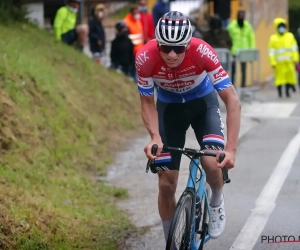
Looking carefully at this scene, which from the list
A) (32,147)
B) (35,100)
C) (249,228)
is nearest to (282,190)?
(249,228)

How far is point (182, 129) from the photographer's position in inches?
247

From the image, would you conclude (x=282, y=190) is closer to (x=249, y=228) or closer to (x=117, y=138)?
(x=249, y=228)

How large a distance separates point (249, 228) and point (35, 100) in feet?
14.6

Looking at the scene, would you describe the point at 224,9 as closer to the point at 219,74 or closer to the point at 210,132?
the point at 210,132

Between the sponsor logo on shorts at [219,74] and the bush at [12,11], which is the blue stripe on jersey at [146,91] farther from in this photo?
the bush at [12,11]

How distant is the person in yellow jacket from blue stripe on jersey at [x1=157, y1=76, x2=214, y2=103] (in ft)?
44.6

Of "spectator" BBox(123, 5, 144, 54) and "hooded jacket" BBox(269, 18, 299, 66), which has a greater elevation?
"spectator" BBox(123, 5, 144, 54)

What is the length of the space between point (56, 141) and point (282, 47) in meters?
11.1

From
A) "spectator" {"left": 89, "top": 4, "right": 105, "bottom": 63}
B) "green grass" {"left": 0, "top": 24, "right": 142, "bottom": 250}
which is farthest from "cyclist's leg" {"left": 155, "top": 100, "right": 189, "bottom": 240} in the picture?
"spectator" {"left": 89, "top": 4, "right": 105, "bottom": 63}

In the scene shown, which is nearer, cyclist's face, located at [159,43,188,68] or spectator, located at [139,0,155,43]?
cyclist's face, located at [159,43,188,68]

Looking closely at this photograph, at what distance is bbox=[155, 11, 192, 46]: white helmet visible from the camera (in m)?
5.59

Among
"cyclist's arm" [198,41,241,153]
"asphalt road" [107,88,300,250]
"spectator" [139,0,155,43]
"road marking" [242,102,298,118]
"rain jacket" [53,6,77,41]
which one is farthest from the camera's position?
"spectator" [139,0,155,43]

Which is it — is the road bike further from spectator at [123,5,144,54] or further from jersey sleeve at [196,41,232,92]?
spectator at [123,5,144,54]

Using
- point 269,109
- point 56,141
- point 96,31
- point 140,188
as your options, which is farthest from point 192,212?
point 269,109
